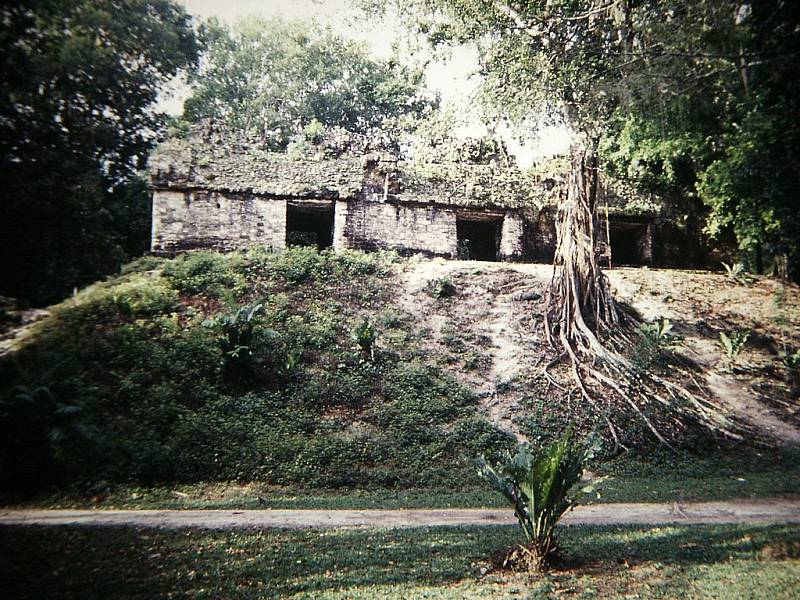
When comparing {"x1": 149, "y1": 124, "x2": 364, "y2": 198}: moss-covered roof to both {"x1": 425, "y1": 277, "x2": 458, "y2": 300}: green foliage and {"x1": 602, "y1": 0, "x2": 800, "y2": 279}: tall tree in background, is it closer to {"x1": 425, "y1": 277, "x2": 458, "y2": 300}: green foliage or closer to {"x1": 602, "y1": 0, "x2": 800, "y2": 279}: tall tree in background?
{"x1": 425, "y1": 277, "x2": 458, "y2": 300}: green foliage

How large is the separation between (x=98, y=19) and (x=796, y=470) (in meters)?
11.1

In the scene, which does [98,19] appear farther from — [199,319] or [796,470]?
[796,470]

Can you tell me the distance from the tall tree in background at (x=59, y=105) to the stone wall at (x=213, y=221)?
268 inches

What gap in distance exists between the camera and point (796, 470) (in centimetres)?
779

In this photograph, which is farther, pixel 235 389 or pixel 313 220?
pixel 313 220

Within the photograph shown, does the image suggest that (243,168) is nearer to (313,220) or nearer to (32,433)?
(313,220)

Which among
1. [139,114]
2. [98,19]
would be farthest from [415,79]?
[98,19]

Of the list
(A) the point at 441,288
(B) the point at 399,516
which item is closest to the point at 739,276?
(A) the point at 441,288

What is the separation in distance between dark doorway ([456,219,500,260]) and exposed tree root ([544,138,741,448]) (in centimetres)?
343

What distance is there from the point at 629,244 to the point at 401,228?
8.17m

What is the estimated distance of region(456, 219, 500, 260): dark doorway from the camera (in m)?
16.1

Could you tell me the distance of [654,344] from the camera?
1085cm

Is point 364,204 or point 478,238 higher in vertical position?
point 364,204

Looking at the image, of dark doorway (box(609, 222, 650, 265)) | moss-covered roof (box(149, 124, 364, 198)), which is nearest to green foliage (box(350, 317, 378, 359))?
moss-covered roof (box(149, 124, 364, 198))
